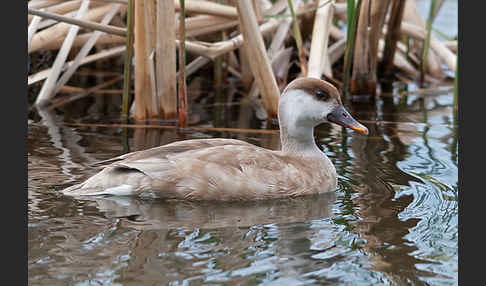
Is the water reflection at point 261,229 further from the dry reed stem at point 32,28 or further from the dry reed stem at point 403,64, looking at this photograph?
the dry reed stem at point 403,64

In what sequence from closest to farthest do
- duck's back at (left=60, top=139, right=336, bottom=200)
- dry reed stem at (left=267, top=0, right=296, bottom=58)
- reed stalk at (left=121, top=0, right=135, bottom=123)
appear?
duck's back at (left=60, top=139, right=336, bottom=200), reed stalk at (left=121, top=0, right=135, bottom=123), dry reed stem at (left=267, top=0, right=296, bottom=58)

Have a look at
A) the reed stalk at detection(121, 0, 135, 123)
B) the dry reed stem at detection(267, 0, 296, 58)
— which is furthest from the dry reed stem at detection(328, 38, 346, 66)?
the reed stalk at detection(121, 0, 135, 123)

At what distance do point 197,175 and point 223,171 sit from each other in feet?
0.55

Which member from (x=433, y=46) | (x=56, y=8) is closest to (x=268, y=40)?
(x=433, y=46)

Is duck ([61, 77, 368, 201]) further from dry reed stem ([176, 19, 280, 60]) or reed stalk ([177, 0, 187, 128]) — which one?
dry reed stem ([176, 19, 280, 60])

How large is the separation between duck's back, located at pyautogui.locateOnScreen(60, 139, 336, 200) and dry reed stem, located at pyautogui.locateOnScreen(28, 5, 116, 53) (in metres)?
2.85

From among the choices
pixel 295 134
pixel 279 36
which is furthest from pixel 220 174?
pixel 279 36

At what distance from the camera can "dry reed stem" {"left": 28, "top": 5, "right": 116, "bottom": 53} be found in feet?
24.6

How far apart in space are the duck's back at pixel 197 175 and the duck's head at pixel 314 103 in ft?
1.44

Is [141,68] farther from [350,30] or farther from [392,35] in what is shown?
[392,35]

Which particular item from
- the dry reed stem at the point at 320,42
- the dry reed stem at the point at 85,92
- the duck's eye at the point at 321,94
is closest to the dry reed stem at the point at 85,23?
the dry reed stem at the point at 85,92

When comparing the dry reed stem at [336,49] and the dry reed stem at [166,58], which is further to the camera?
the dry reed stem at [336,49]

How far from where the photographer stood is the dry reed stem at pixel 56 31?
295 inches

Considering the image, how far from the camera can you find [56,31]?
758cm
